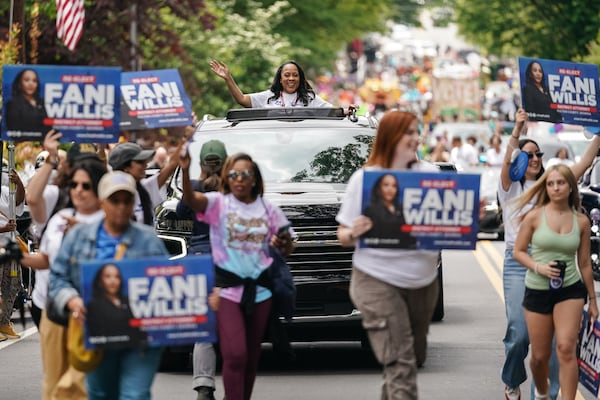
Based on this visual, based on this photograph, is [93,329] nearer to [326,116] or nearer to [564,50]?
[326,116]

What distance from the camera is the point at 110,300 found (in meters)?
8.03

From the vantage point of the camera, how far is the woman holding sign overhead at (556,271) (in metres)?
10.0

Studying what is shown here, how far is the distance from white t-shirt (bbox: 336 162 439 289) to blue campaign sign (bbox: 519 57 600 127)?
271 cm

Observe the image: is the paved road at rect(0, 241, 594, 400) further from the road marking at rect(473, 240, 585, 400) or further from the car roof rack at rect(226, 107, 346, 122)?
the road marking at rect(473, 240, 585, 400)

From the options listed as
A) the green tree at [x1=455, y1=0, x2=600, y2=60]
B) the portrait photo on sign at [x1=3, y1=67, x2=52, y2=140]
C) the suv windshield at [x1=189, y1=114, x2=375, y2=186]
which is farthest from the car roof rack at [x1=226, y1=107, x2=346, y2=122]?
the green tree at [x1=455, y1=0, x2=600, y2=60]

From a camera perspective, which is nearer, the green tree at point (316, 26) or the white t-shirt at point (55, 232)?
the white t-shirt at point (55, 232)

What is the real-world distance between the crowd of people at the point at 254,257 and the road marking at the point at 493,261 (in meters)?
8.79

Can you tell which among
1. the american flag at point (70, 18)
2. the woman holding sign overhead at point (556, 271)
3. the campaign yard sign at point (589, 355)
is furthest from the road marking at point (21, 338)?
the american flag at point (70, 18)

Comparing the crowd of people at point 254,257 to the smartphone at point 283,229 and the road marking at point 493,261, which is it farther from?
the road marking at point 493,261

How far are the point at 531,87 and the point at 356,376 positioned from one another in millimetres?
2781

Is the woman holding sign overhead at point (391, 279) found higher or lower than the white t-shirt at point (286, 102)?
lower

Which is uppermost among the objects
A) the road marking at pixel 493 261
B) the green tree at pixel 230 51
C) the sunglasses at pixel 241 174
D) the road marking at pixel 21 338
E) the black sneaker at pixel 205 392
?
the green tree at pixel 230 51

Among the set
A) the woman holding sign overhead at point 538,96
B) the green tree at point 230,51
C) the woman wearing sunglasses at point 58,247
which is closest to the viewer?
the woman wearing sunglasses at point 58,247

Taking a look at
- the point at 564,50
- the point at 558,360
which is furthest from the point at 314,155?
the point at 564,50
